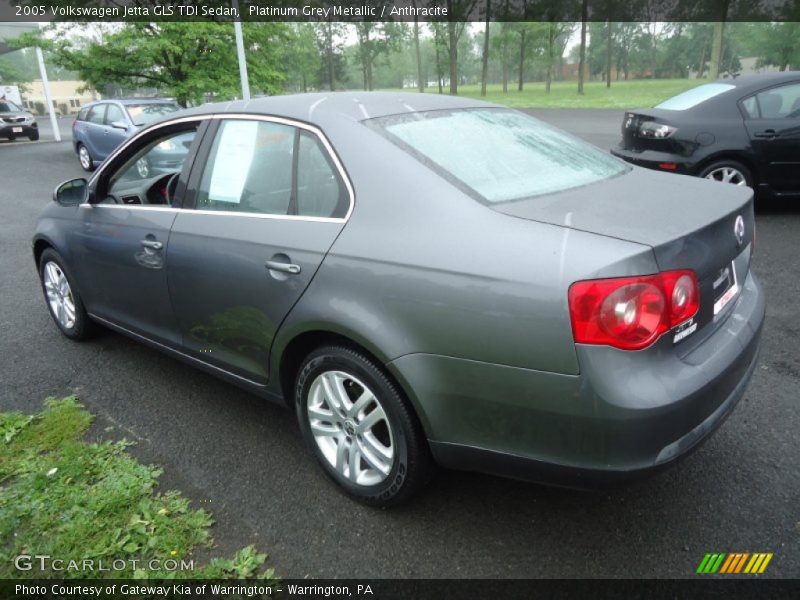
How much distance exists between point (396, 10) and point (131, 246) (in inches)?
1403

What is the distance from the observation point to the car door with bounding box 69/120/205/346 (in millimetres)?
3131

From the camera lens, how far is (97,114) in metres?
13.5

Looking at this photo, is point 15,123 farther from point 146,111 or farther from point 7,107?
point 146,111

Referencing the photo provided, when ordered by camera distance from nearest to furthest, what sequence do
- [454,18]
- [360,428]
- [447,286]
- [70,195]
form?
1. [447,286]
2. [360,428]
3. [70,195]
4. [454,18]

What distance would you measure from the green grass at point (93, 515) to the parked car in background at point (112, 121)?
35.2 feet

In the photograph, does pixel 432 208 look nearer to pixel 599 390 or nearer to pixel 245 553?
pixel 599 390

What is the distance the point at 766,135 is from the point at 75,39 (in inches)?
627

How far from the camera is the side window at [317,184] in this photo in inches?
95.2

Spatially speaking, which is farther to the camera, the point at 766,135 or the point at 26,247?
the point at 26,247

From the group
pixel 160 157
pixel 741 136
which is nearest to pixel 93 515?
pixel 160 157

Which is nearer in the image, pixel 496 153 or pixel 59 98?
pixel 496 153

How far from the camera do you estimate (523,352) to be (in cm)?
187

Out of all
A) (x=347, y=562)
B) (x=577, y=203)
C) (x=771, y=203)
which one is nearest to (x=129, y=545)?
(x=347, y=562)

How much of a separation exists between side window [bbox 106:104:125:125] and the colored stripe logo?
1339 cm
